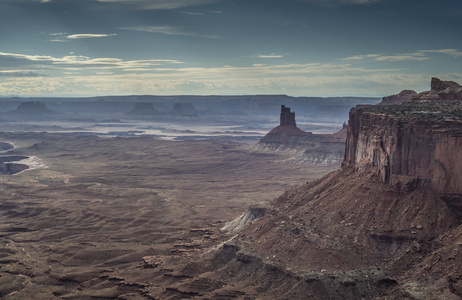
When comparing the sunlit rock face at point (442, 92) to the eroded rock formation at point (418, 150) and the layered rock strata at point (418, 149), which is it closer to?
the layered rock strata at point (418, 149)

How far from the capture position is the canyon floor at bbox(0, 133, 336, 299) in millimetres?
67562

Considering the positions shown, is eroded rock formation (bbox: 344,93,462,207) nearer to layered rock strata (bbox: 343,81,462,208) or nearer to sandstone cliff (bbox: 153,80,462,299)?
layered rock strata (bbox: 343,81,462,208)

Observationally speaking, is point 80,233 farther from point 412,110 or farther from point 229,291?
point 412,110

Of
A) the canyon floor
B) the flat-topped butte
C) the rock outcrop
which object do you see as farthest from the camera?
the rock outcrop

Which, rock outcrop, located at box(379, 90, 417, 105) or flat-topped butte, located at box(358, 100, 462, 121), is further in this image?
rock outcrop, located at box(379, 90, 417, 105)

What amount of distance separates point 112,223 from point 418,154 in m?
62.9

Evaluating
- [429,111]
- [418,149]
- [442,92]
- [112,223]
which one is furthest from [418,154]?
[112,223]

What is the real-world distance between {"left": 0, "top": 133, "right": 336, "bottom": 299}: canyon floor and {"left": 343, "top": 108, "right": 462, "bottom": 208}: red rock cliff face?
27106mm

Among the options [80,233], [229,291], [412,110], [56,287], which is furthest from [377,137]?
[80,233]

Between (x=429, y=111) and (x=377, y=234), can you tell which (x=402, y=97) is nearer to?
(x=429, y=111)

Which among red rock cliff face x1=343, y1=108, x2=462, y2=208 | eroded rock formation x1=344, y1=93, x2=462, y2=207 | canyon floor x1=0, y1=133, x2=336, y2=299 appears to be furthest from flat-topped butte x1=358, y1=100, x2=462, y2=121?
canyon floor x1=0, y1=133, x2=336, y2=299

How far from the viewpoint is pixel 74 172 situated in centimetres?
18575

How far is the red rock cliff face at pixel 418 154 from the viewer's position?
→ 189 feet

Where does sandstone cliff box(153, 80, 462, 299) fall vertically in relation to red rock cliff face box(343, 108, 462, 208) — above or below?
below
